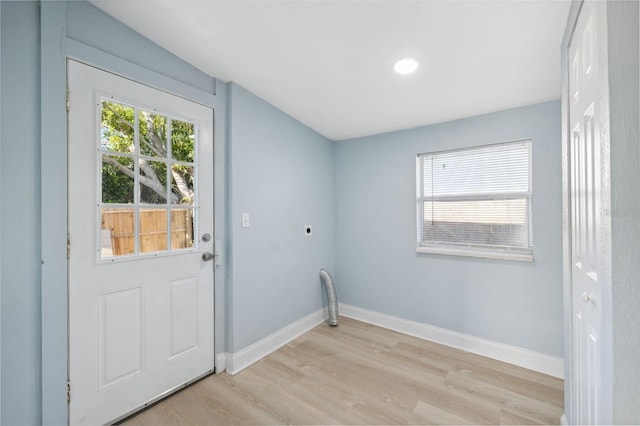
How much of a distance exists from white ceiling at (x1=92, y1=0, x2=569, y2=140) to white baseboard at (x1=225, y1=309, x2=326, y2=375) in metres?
2.16

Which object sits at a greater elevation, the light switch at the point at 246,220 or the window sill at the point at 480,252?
the light switch at the point at 246,220

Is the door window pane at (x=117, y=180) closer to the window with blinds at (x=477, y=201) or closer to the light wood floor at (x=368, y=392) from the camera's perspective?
the light wood floor at (x=368, y=392)

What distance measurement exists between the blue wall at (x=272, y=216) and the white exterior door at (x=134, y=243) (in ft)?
0.72

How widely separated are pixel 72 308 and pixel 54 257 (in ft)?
0.97

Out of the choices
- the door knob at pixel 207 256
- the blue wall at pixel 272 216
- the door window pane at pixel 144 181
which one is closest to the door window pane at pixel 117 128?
the door window pane at pixel 144 181

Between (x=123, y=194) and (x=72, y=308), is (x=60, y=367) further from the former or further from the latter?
(x=123, y=194)

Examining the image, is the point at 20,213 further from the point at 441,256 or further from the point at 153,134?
the point at 441,256

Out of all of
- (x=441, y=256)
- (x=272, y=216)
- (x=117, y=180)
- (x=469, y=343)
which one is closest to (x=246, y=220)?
(x=272, y=216)

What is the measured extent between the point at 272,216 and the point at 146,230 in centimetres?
103

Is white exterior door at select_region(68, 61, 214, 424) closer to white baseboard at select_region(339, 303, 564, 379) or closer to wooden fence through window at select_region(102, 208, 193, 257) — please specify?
wooden fence through window at select_region(102, 208, 193, 257)

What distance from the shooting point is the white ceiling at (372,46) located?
4.59 ft

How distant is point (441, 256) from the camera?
8.43 ft

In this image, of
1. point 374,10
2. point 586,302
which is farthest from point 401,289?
point 374,10

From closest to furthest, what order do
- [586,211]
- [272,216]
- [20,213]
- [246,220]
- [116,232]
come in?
[586,211] → [20,213] → [116,232] → [246,220] → [272,216]
